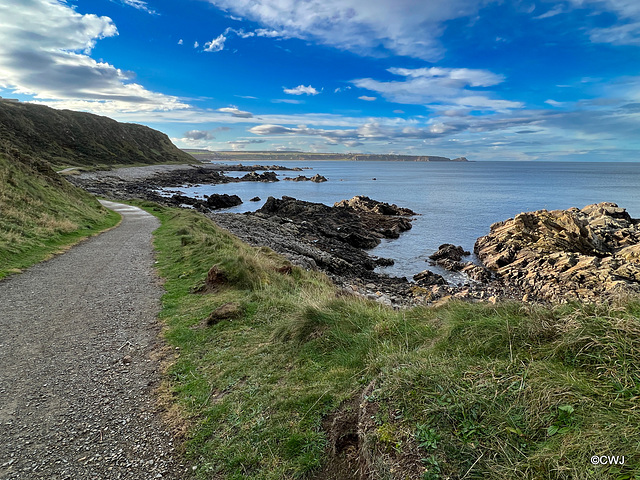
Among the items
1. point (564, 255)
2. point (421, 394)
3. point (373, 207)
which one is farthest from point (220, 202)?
point (421, 394)

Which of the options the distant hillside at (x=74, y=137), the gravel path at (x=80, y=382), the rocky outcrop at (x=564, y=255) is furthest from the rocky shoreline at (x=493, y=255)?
the distant hillside at (x=74, y=137)

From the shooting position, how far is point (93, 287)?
10555 mm

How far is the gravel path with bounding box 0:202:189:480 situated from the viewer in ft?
13.2

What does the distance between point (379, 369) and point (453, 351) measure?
0.99 m

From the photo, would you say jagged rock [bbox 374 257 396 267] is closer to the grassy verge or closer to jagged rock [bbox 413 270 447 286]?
jagged rock [bbox 413 270 447 286]

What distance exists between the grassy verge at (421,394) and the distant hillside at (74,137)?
104 metres

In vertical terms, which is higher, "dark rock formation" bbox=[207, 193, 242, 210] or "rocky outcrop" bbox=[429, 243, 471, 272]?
"dark rock formation" bbox=[207, 193, 242, 210]

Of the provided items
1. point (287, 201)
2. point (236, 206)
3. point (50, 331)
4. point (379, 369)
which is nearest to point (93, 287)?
point (50, 331)

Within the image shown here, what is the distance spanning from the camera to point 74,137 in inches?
4934

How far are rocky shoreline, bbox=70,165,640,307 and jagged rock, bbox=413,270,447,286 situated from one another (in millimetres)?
60

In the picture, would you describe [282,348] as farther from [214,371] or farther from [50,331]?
[50,331]

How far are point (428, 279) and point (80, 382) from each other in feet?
64.5

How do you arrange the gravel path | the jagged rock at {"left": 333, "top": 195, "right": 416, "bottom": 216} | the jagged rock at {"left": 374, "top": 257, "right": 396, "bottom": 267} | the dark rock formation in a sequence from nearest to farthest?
1. the gravel path
2. the jagged rock at {"left": 374, "top": 257, "right": 396, "bottom": 267}
3. the jagged rock at {"left": 333, "top": 195, "right": 416, "bottom": 216}
4. the dark rock formation

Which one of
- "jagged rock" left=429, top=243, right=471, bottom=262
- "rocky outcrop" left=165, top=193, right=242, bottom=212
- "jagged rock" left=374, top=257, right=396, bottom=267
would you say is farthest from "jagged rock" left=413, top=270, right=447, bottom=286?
"rocky outcrop" left=165, top=193, right=242, bottom=212
